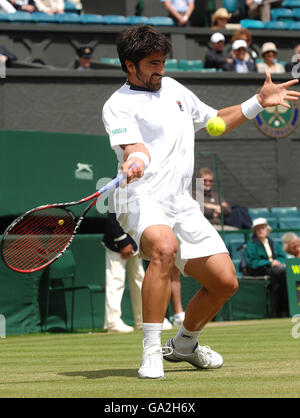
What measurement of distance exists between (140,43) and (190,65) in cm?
1119

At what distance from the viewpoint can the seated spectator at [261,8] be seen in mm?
18531

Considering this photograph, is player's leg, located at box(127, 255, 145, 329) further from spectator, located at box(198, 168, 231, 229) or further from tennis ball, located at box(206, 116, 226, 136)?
tennis ball, located at box(206, 116, 226, 136)

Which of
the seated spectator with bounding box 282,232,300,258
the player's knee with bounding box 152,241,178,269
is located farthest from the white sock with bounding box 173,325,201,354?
the seated spectator with bounding box 282,232,300,258

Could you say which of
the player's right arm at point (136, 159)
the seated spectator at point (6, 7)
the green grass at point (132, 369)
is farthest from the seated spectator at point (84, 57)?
the player's right arm at point (136, 159)

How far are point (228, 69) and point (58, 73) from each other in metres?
3.20

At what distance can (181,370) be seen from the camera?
566cm

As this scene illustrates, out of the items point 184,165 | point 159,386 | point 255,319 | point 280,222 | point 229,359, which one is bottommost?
point 255,319

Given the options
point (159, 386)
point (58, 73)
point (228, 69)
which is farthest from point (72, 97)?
point (159, 386)

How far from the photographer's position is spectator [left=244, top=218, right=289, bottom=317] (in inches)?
499

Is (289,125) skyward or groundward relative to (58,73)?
groundward

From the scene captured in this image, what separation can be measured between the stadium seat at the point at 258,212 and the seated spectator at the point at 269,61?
296cm

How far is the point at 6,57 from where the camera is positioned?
14.5 meters

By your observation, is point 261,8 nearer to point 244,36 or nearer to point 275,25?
point 275,25

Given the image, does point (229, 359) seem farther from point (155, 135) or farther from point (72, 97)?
point (72, 97)
